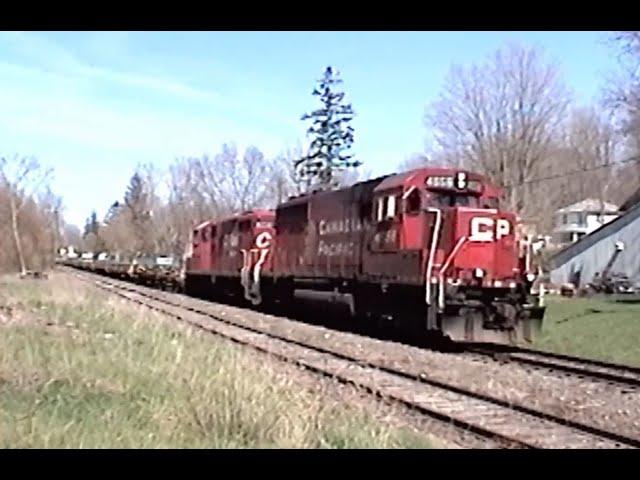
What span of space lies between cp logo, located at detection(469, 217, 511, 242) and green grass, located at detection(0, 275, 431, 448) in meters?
6.71

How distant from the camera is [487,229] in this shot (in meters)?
19.6

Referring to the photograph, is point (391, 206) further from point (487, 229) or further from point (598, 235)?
point (598, 235)

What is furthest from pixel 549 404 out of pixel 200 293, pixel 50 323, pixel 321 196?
pixel 200 293

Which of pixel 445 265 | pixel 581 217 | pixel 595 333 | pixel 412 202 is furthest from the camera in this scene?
pixel 581 217

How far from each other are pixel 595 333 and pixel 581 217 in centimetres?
7890

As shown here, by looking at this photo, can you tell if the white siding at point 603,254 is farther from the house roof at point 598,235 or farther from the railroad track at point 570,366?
the railroad track at point 570,366

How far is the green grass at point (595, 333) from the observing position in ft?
63.4

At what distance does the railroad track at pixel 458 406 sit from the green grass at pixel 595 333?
5311mm

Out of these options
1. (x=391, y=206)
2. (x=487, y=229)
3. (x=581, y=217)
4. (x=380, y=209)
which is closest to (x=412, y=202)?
(x=391, y=206)

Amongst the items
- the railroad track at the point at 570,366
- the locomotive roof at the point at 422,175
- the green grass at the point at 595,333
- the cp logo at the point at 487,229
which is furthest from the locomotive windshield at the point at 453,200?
the green grass at the point at 595,333

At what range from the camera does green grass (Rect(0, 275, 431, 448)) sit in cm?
780

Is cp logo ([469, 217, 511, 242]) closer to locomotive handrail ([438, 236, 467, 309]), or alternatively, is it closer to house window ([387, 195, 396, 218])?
locomotive handrail ([438, 236, 467, 309])

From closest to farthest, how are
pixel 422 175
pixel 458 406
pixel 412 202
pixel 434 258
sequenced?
pixel 458 406, pixel 434 258, pixel 412 202, pixel 422 175

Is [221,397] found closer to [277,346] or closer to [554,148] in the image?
[277,346]
